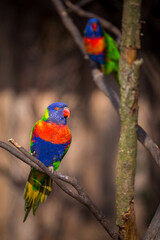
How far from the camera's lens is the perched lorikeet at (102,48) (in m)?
2.59

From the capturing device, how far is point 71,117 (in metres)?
3.15

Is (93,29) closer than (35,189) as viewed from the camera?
No

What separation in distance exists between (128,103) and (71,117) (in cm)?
193

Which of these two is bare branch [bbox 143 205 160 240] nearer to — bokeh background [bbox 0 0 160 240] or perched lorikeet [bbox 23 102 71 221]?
perched lorikeet [bbox 23 102 71 221]

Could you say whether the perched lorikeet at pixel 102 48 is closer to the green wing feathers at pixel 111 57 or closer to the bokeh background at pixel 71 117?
the green wing feathers at pixel 111 57

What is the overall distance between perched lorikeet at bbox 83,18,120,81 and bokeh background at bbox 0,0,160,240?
0.51m

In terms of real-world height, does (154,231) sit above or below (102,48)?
below

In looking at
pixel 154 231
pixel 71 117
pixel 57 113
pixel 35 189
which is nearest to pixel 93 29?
pixel 71 117

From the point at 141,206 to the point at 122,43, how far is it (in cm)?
225

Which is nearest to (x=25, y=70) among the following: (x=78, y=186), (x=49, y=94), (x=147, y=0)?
(x=49, y=94)

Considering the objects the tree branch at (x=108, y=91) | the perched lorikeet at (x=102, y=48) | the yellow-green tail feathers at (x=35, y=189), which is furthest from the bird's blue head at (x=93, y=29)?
the yellow-green tail feathers at (x=35, y=189)

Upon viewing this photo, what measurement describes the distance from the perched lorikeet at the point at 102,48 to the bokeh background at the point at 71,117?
0.51m

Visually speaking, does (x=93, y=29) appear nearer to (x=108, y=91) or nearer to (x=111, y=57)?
(x=111, y=57)

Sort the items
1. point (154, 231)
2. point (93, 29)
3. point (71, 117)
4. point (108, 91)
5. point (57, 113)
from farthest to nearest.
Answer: point (71, 117) < point (93, 29) < point (108, 91) < point (57, 113) < point (154, 231)
